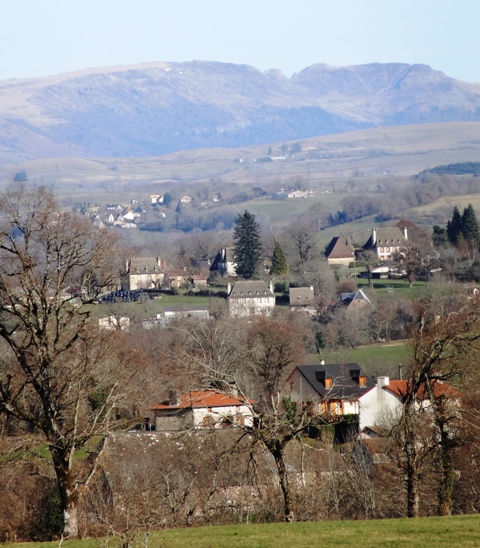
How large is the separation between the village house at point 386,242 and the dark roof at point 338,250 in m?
1.79

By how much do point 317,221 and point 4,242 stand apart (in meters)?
149

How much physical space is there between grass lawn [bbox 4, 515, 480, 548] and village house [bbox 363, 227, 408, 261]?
269ft

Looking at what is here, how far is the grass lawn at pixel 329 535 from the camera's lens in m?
15.0

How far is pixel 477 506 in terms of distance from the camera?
2258 cm

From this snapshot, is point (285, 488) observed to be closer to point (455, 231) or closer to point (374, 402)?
point (374, 402)

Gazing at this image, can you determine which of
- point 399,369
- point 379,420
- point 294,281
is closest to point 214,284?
point 294,281

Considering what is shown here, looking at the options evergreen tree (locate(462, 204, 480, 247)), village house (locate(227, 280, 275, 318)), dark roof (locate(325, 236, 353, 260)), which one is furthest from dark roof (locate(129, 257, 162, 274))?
evergreen tree (locate(462, 204, 480, 247))

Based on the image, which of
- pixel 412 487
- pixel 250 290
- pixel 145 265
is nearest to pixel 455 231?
pixel 250 290

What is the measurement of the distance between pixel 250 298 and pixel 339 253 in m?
28.6

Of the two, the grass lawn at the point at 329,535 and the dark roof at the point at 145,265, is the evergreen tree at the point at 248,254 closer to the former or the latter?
the dark roof at the point at 145,265

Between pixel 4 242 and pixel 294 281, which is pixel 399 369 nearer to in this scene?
pixel 4 242

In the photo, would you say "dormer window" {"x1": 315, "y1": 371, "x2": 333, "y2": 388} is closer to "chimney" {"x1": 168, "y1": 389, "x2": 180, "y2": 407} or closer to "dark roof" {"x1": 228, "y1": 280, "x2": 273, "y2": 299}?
"chimney" {"x1": 168, "y1": 389, "x2": 180, "y2": 407}

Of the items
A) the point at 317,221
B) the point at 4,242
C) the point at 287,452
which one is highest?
the point at 4,242

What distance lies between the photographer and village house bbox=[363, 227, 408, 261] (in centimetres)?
10049
